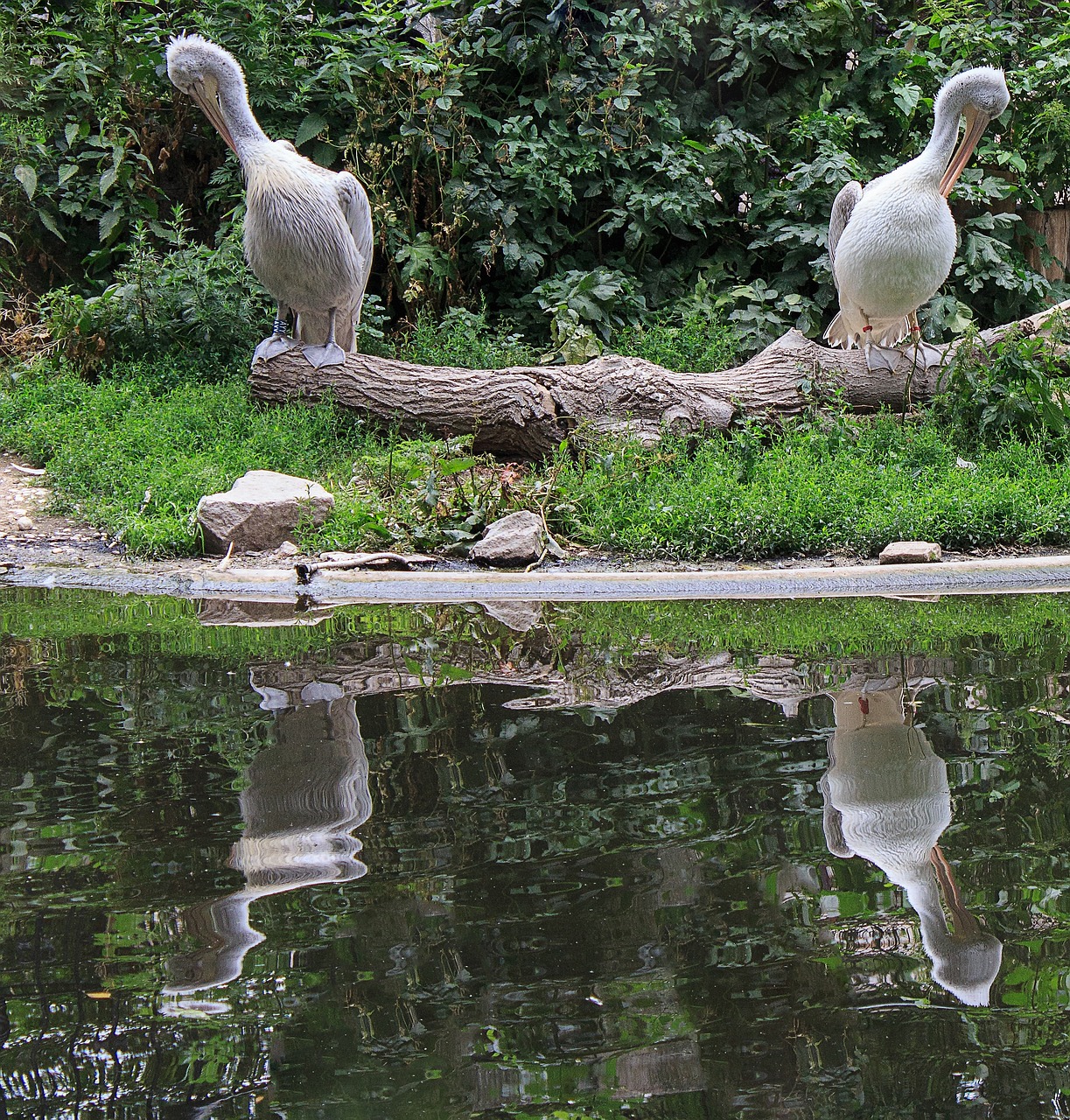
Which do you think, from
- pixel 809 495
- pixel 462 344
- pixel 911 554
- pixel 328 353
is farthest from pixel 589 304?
pixel 911 554

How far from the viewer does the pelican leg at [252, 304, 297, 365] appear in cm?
811

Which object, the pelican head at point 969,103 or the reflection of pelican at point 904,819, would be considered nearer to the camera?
the reflection of pelican at point 904,819

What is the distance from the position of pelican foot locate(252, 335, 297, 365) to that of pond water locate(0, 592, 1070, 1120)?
15.0 feet

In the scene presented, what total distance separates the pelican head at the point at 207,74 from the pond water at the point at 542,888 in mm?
4984

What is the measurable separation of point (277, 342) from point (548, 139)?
11.7 feet

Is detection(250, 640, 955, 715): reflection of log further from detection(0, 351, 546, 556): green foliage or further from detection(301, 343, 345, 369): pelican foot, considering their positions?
detection(301, 343, 345, 369): pelican foot

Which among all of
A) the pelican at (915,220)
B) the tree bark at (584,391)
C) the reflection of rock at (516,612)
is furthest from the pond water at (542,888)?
the pelican at (915,220)

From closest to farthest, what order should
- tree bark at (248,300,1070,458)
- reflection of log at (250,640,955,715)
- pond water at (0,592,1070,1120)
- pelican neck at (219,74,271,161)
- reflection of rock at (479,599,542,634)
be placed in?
pond water at (0,592,1070,1120) < reflection of log at (250,640,955,715) < reflection of rock at (479,599,542,634) < tree bark at (248,300,1070,458) < pelican neck at (219,74,271,161)

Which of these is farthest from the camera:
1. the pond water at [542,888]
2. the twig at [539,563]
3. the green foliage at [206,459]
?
the green foliage at [206,459]

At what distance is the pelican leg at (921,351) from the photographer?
782 centimetres

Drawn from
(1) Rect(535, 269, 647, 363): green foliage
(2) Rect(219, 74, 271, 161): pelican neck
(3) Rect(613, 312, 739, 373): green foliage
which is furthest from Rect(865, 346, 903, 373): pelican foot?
(2) Rect(219, 74, 271, 161): pelican neck

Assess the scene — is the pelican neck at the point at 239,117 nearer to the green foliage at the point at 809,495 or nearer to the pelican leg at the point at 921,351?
the green foliage at the point at 809,495

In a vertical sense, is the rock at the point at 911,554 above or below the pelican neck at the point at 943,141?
below

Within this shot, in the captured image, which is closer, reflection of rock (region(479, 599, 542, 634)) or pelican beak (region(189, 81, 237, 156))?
reflection of rock (region(479, 599, 542, 634))
